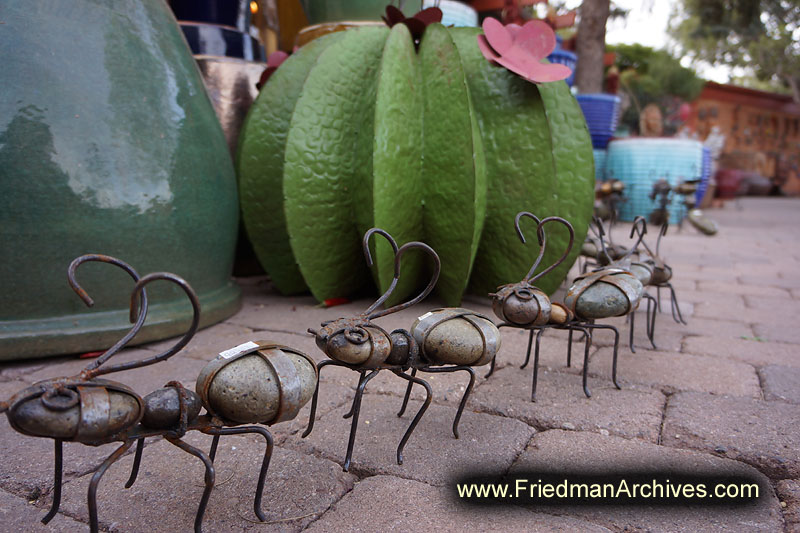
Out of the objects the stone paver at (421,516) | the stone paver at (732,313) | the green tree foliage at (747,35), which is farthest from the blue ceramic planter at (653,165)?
the green tree foliage at (747,35)

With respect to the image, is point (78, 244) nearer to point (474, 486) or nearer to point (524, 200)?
point (474, 486)

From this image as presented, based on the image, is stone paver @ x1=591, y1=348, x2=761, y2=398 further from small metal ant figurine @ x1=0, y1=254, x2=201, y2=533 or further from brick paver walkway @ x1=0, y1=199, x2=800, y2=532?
small metal ant figurine @ x1=0, y1=254, x2=201, y2=533

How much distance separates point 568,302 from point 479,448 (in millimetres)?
532

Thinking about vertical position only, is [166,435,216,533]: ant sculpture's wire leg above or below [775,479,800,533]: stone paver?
above

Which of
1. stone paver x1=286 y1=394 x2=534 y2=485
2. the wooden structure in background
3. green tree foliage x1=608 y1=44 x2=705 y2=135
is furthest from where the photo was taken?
the wooden structure in background

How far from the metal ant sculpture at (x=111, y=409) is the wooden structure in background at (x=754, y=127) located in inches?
574

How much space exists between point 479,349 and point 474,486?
29 centimetres

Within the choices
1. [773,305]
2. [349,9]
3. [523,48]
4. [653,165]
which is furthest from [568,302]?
[653,165]

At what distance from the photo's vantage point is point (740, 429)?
60.8 inches

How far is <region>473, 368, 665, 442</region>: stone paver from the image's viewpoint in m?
1.58

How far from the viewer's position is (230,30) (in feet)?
11.6

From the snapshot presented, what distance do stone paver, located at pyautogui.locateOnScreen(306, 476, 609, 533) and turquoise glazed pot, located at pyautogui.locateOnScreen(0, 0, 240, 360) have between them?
1.29m

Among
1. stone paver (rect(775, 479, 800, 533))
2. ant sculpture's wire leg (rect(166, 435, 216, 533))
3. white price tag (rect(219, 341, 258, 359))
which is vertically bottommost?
stone paver (rect(775, 479, 800, 533))

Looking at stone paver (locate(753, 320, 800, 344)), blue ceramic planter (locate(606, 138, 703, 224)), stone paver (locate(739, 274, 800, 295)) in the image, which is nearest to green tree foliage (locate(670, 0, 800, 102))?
blue ceramic planter (locate(606, 138, 703, 224))
